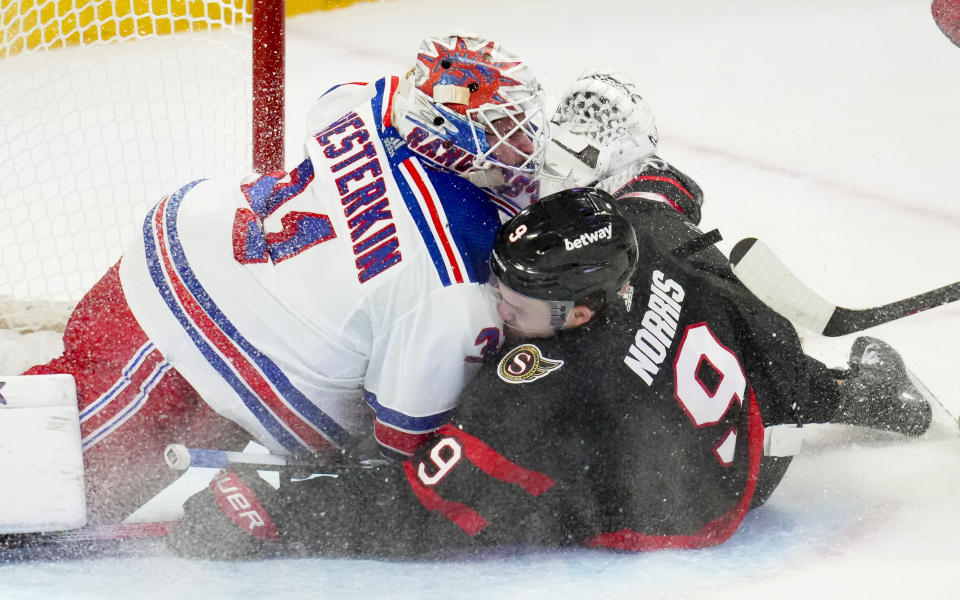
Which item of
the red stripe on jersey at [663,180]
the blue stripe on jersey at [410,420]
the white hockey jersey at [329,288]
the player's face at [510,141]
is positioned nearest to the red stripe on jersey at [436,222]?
the white hockey jersey at [329,288]

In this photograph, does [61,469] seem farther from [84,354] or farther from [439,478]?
[439,478]

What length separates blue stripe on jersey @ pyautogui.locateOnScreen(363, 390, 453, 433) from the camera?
6.07ft

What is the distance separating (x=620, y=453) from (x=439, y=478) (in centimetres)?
32

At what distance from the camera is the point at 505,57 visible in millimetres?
1825

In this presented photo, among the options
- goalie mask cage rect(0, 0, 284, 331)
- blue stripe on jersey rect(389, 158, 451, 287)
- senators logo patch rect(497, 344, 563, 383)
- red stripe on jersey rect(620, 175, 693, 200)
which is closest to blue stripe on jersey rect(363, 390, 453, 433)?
senators logo patch rect(497, 344, 563, 383)

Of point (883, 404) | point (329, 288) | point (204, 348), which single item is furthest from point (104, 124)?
point (883, 404)

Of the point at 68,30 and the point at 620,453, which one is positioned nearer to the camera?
the point at 620,453

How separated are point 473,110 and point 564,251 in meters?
0.28

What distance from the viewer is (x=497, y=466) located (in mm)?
1766

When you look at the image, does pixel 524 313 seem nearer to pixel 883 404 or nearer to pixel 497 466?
pixel 497 466

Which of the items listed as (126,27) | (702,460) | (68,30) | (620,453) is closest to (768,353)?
(702,460)

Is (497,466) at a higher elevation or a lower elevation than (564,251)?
lower

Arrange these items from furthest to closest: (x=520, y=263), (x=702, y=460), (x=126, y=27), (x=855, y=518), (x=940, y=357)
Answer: (x=126, y=27) < (x=940, y=357) < (x=855, y=518) < (x=702, y=460) < (x=520, y=263)

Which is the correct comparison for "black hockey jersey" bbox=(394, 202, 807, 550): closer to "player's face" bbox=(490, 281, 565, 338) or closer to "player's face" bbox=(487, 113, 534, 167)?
"player's face" bbox=(490, 281, 565, 338)
